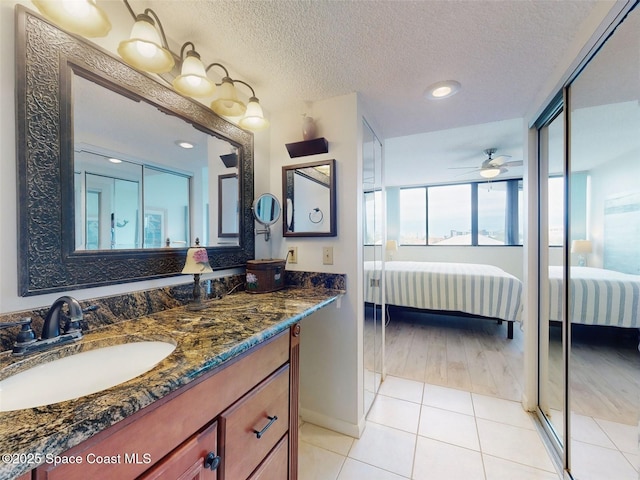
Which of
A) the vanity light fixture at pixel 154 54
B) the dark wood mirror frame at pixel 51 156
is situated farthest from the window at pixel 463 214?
the dark wood mirror frame at pixel 51 156

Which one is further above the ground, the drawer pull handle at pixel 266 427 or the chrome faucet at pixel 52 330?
the chrome faucet at pixel 52 330

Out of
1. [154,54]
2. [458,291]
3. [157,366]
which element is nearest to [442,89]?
[154,54]

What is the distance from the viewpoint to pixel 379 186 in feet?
7.18

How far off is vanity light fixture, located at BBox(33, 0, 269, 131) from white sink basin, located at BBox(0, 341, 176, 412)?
1.01m

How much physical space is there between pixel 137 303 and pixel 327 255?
1.03m

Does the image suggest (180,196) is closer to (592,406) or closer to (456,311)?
(592,406)

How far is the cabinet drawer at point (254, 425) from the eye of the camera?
2.50ft

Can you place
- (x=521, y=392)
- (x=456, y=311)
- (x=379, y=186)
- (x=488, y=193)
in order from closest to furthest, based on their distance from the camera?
(x=521, y=392)
(x=379, y=186)
(x=456, y=311)
(x=488, y=193)

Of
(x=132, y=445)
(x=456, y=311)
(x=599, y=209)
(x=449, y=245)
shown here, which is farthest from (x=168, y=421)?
(x=449, y=245)

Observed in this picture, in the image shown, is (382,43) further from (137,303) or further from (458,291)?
(458,291)

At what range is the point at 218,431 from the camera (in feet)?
2.39

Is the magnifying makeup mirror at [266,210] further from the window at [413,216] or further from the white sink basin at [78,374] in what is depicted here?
the window at [413,216]

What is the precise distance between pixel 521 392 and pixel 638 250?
171 centimetres

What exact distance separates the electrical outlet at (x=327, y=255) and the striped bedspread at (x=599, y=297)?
129cm
